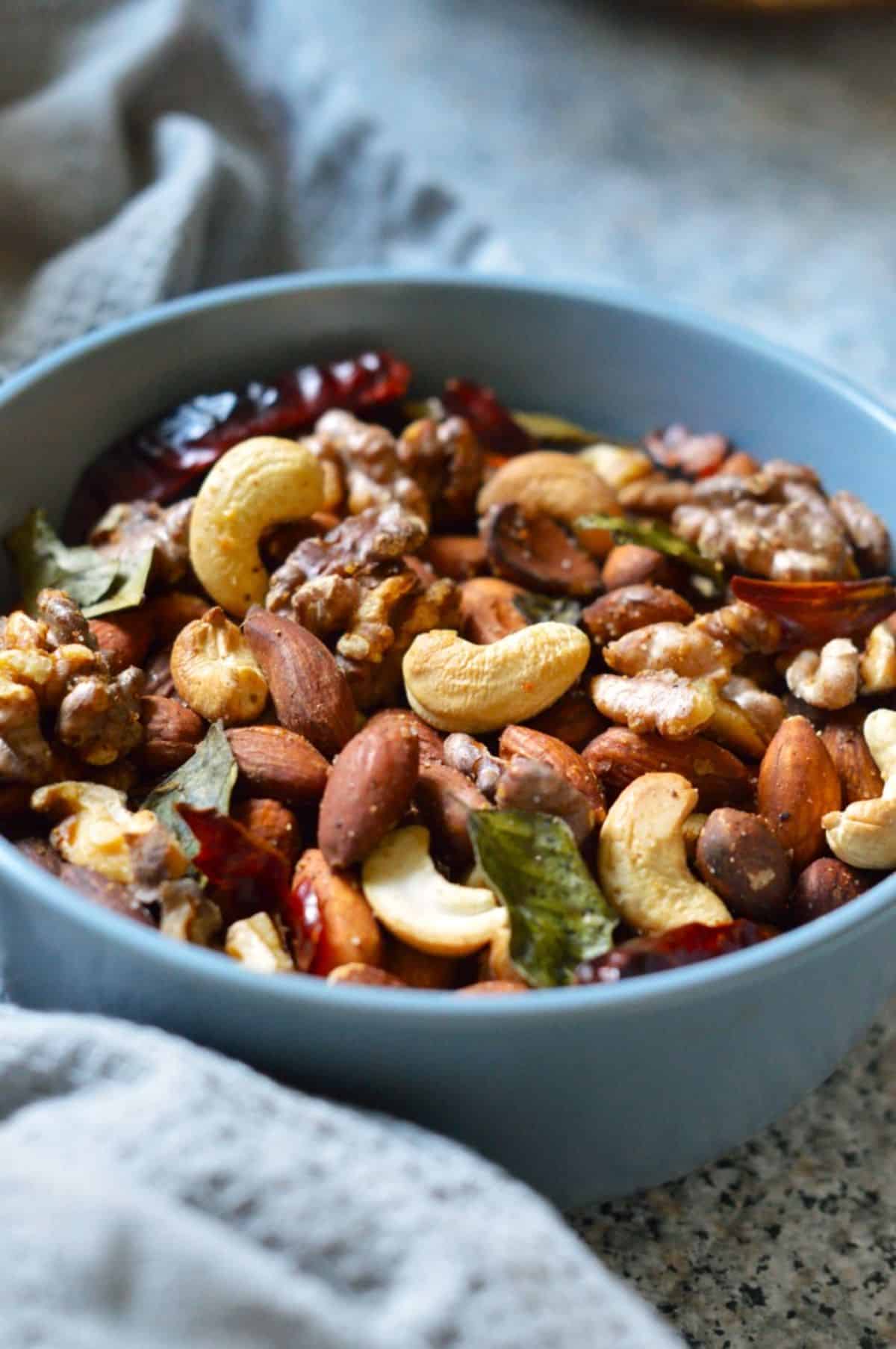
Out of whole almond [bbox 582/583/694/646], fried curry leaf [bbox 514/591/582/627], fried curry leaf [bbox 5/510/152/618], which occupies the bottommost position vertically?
fried curry leaf [bbox 514/591/582/627]

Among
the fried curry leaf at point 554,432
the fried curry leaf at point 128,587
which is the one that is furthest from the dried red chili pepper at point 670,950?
the fried curry leaf at point 554,432

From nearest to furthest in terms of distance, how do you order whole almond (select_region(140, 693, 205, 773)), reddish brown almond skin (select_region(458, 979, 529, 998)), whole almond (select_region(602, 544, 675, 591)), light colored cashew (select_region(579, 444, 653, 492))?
reddish brown almond skin (select_region(458, 979, 529, 998)), whole almond (select_region(140, 693, 205, 773)), whole almond (select_region(602, 544, 675, 591)), light colored cashew (select_region(579, 444, 653, 492))

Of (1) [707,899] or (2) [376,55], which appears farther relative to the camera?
(2) [376,55]

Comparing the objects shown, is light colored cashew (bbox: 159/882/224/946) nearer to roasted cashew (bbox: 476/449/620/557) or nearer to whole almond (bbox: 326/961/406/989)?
whole almond (bbox: 326/961/406/989)

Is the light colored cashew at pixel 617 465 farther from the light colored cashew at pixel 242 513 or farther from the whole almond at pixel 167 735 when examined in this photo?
the whole almond at pixel 167 735

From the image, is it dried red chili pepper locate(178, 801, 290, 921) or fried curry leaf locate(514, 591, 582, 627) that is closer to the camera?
dried red chili pepper locate(178, 801, 290, 921)

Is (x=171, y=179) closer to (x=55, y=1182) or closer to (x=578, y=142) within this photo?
(x=578, y=142)

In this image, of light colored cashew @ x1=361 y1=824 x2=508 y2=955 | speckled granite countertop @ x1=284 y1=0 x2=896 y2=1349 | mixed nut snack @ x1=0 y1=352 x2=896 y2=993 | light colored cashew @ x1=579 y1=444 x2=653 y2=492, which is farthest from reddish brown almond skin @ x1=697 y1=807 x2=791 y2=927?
speckled granite countertop @ x1=284 y1=0 x2=896 y2=1349

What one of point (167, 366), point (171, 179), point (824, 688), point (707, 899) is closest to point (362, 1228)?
point (707, 899)
